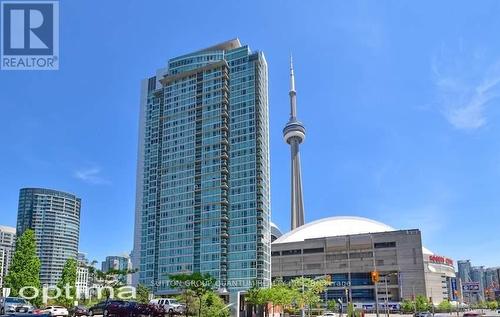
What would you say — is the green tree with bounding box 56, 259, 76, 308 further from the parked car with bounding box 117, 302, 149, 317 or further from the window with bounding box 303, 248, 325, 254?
the window with bounding box 303, 248, 325, 254

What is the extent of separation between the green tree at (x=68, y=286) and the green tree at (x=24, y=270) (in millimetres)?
4072

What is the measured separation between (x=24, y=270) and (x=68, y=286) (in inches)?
307

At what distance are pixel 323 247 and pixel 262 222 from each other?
1803 inches

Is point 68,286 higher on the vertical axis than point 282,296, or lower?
higher

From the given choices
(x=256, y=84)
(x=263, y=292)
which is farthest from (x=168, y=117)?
(x=263, y=292)

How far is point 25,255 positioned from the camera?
242 ft

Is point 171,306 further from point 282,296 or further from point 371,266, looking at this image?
point 371,266

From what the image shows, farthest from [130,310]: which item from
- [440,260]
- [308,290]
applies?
[440,260]

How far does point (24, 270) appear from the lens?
7294 centimetres

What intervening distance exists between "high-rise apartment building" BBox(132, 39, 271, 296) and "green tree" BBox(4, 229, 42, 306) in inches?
2721

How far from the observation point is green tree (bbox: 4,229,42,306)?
71625 mm

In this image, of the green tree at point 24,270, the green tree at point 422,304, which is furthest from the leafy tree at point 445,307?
the green tree at point 24,270

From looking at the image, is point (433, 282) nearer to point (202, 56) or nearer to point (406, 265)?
point (406, 265)

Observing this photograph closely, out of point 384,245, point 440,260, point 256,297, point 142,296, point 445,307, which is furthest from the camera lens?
point 440,260
